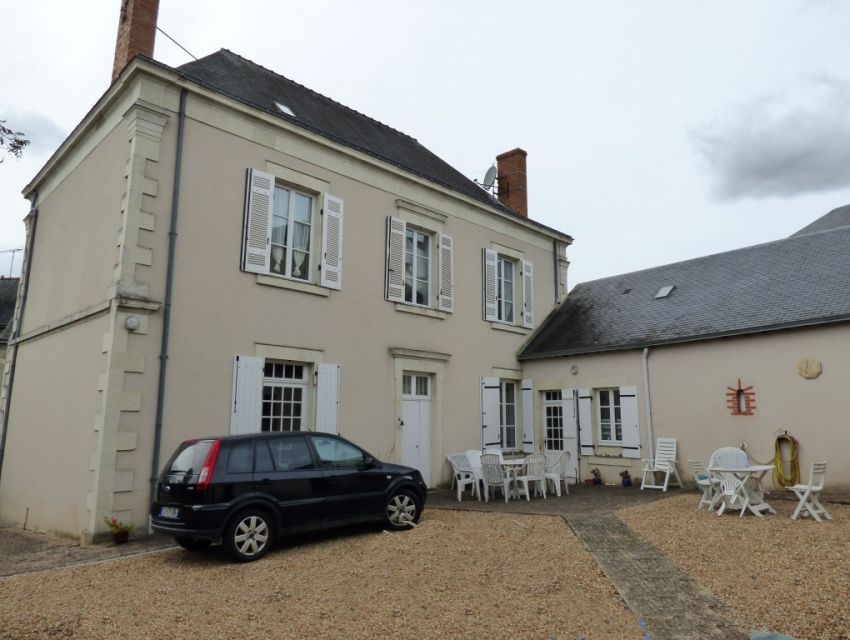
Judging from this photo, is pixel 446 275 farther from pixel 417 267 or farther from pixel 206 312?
pixel 206 312

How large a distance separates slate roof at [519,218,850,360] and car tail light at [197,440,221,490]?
27.1 ft

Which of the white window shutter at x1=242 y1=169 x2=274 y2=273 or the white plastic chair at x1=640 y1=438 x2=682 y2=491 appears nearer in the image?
the white window shutter at x1=242 y1=169 x2=274 y2=273

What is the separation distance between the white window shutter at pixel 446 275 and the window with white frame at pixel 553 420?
3.14 m

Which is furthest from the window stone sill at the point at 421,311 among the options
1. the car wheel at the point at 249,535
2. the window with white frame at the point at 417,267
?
the car wheel at the point at 249,535

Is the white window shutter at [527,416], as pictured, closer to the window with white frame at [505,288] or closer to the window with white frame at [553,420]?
the window with white frame at [553,420]

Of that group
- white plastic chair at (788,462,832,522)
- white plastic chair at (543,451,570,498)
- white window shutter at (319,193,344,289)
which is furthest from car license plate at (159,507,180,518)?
white plastic chair at (788,462,832,522)

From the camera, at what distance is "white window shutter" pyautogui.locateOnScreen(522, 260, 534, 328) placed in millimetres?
13726

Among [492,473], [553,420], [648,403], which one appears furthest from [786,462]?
[492,473]

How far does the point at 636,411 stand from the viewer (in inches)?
448

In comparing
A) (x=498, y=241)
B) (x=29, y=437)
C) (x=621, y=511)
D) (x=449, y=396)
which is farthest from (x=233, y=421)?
(x=498, y=241)

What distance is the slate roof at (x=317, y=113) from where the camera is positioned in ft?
31.7

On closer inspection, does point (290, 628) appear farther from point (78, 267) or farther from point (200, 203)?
point (78, 267)

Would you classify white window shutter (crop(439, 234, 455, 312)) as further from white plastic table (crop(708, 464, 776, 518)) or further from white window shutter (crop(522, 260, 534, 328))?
white plastic table (crop(708, 464, 776, 518))

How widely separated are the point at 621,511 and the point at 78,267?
28.3 ft
